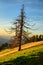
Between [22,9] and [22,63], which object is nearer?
[22,63]

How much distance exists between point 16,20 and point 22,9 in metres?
2.63

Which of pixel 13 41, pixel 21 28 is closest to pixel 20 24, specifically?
pixel 21 28

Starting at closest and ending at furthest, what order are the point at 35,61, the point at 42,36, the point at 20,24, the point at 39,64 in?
the point at 39,64 < the point at 35,61 < the point at 20,24 < the point at 42,36

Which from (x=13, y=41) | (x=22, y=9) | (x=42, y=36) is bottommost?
(x=42, y=36)

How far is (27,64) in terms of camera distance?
74.1ft

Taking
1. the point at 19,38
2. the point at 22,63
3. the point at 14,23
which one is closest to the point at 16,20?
the point at 14,23

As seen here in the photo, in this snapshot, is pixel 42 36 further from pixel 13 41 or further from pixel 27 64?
pixel 27 64

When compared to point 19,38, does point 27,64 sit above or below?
above

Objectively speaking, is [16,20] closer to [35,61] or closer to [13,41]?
[13,41]

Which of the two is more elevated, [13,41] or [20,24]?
[20,24]

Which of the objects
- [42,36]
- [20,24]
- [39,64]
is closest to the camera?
[39,64]

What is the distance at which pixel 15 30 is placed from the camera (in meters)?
44.6

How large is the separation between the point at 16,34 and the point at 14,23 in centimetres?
245

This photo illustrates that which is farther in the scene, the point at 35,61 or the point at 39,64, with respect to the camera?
Answer: the point at 35,61
